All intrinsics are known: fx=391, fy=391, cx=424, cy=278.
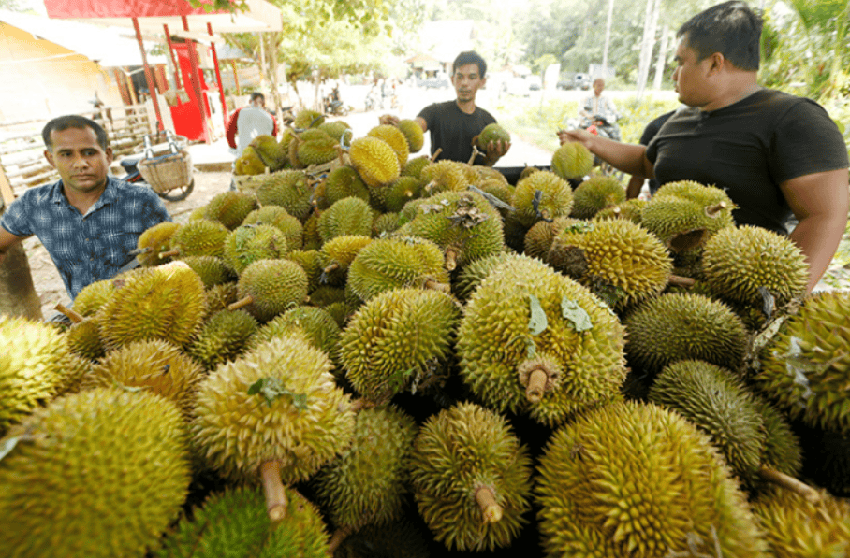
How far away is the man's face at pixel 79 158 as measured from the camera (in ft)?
10.9

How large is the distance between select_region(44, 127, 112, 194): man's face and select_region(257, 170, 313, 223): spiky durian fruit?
160 centimetres

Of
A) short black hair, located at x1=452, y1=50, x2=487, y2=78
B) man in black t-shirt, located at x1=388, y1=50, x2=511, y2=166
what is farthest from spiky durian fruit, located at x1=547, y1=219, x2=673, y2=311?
short black hair, located at x1=452, y1=50, x2=487, y2=78

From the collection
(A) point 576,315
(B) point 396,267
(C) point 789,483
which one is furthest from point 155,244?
(C) point 789,483

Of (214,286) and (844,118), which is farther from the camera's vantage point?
(844,118)

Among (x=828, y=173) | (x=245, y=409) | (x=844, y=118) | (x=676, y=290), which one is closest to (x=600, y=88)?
(x=844, y=118)

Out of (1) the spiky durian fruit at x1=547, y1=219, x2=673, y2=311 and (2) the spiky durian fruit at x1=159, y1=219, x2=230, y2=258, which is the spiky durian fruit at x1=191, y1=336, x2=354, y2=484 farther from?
(2) the spiky durian fruit at x1=159, y1=219, x2=230, y2=258

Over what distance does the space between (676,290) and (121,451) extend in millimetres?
2192

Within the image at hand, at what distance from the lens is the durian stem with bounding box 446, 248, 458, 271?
191 centimetres

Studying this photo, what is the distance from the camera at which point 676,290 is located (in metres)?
1.90

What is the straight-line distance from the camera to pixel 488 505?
41.1 inches

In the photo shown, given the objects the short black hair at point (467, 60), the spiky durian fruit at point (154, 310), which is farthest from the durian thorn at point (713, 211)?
the short black hair at point (467, 60)

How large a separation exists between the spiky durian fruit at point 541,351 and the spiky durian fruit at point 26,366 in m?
1.28

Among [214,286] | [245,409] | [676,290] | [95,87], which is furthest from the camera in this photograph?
[95,87]

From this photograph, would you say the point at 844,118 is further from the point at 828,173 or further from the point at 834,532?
the point at 834,532
